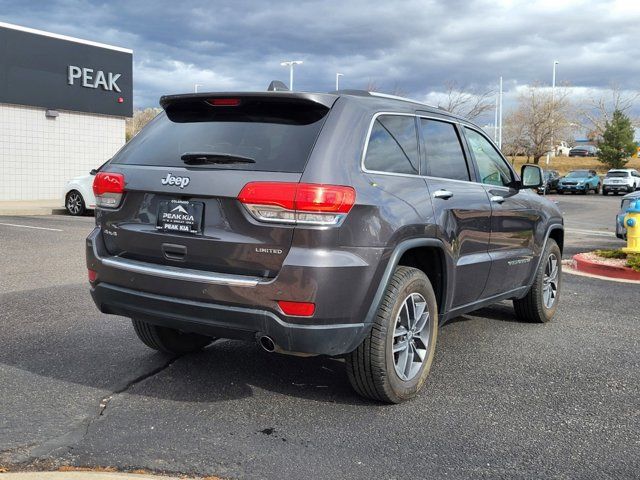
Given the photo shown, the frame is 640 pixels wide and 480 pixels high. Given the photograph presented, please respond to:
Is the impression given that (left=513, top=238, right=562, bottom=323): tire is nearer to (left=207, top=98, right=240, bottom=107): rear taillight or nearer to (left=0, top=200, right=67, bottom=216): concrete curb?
(left=207, top=98, right=240, bottom=107): rear taillight

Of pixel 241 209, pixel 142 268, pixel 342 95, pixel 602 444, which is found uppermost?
pixel 342 95

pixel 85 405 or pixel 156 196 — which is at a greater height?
pixel 156 196

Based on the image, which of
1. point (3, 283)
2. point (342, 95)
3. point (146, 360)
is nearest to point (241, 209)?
point (342, 95)

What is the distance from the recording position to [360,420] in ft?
12.4

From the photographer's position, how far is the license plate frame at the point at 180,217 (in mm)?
3674

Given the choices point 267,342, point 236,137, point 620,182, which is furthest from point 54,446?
point 620,182

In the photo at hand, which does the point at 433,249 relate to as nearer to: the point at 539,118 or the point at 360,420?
the point at 360,420

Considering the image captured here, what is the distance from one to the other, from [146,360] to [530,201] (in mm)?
3509

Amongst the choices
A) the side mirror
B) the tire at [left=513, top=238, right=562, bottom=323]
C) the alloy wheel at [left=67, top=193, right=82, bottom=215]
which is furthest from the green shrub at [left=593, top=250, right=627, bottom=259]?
the alloy wheel at [left=67, top=193, right=82, bottom=215]

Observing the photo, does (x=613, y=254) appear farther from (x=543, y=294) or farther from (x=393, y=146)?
(x=393, y=146)

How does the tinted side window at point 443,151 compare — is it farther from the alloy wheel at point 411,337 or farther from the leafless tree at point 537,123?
the leafless tree at point 537,123

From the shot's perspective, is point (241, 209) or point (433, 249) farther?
point (433, 249)

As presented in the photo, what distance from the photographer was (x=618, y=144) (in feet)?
215

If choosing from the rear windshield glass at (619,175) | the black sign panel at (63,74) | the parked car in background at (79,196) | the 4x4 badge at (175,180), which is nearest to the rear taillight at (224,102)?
the 4x4 badge at (175,180)
